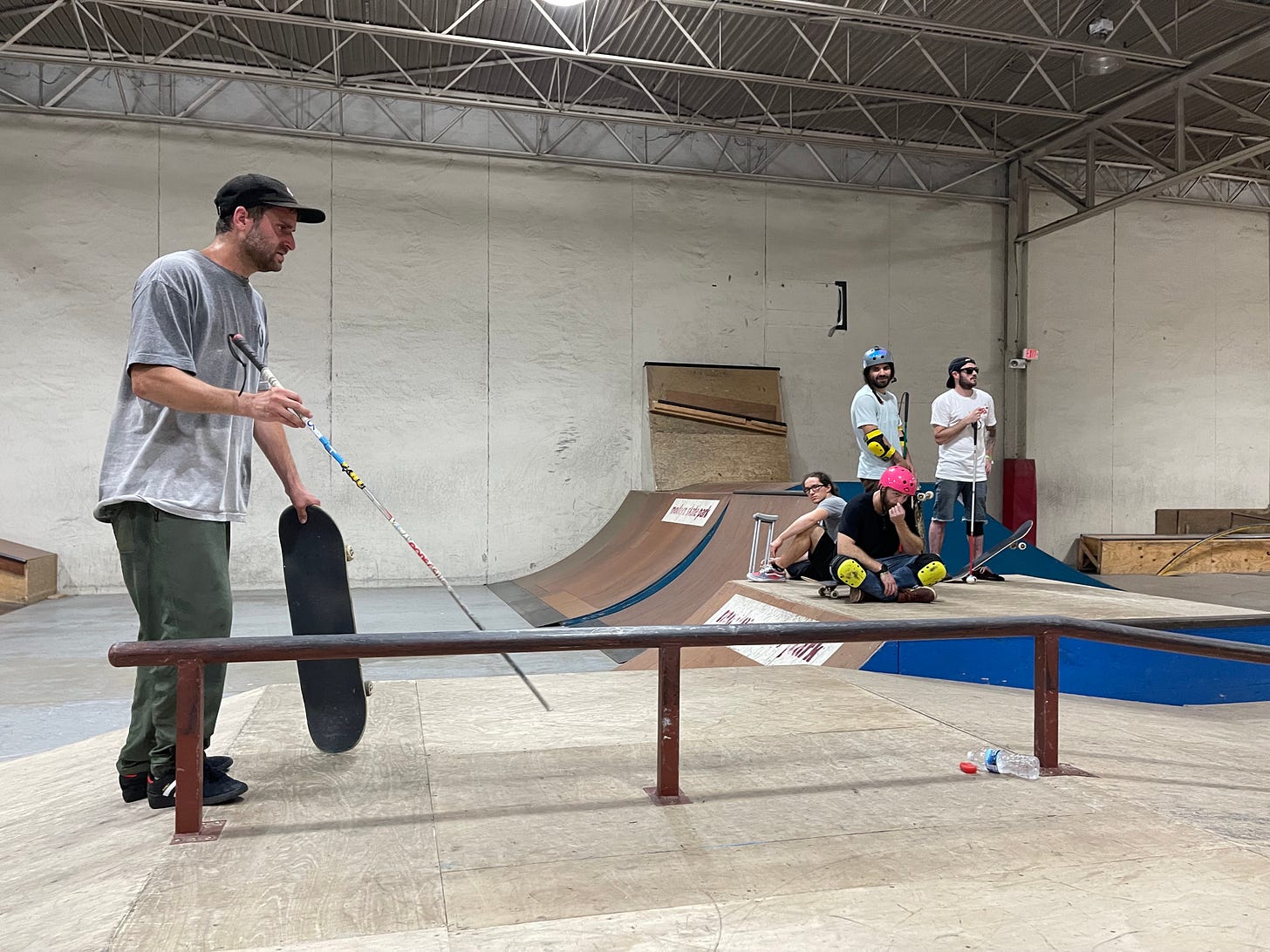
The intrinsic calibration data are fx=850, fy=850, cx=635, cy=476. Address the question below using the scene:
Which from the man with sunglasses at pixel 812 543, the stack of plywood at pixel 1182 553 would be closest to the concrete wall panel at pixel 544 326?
the stack of plywood at pixel 1182 553

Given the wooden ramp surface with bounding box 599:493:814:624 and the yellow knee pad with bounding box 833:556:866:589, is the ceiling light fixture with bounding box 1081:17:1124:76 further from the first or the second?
the yellow knee pad with bounding box 833:556:866:589

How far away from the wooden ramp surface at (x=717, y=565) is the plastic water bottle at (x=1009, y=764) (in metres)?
3.85

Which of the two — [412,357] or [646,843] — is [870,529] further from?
[412,357]

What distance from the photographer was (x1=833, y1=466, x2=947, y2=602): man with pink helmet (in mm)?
4676

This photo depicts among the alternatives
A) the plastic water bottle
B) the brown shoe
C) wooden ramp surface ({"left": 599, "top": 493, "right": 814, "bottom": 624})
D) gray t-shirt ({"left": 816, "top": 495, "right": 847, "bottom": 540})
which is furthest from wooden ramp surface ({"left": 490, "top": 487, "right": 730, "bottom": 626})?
the plastic water bottle

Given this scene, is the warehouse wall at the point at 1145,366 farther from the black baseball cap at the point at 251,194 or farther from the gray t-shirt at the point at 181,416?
the gray t-shirt at the point at 181,416

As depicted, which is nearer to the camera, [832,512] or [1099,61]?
[832,512]

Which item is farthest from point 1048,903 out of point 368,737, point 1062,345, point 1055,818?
point 1062,345

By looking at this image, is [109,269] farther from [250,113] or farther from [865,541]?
[865,541]

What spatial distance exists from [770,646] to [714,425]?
7.14 m

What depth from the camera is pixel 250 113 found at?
10.6m

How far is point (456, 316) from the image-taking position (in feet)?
36.2

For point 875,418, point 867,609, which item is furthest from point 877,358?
point 867,609

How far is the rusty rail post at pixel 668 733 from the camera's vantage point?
2.24 meters
